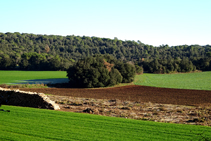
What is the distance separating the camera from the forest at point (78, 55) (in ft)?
262

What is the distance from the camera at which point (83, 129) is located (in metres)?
11.6

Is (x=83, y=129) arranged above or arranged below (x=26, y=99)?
below

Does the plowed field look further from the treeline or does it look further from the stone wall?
the stone wall

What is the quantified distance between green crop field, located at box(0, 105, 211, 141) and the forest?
202 feet

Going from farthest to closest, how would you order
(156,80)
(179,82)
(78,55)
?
(78,55), (156,80), (179,82)

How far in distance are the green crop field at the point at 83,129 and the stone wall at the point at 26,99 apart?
2921mm

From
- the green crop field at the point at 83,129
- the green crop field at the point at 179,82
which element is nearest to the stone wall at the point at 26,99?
the green crop field at the point at 83,129

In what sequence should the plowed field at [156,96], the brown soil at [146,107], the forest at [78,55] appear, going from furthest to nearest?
the forest at [78,55] < the plowed field at [156,96] < the brown soil at [146,107]

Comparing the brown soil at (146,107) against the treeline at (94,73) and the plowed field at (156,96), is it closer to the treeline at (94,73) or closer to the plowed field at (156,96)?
the plowed field at (156,96)

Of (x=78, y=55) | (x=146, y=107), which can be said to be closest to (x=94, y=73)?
(x=146, y=107)

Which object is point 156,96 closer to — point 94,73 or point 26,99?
point 94,73

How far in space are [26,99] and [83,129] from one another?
8.14 m

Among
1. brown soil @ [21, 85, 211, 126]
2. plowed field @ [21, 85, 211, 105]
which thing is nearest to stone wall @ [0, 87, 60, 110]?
brown soil @ [21, 85, 211, 126]

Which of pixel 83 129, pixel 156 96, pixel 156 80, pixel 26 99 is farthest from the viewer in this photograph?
pixel 156 80
